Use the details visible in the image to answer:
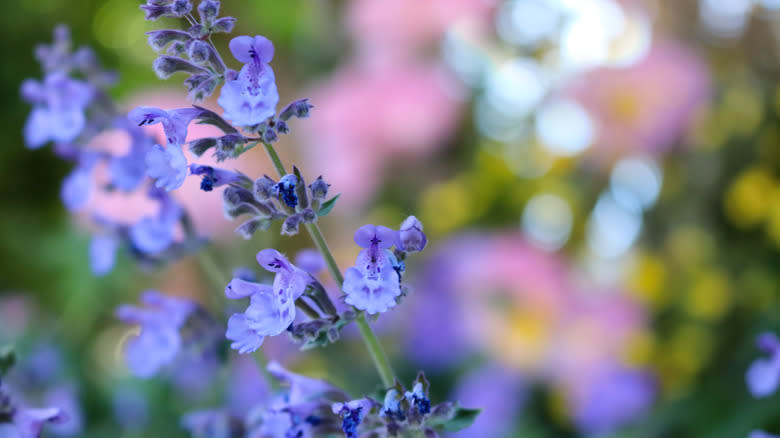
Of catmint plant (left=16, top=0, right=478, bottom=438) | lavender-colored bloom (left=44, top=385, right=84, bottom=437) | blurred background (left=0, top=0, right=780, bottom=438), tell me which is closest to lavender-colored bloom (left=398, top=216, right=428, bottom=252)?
catmint plant (left=16, top=0, right=478, bottom=438)

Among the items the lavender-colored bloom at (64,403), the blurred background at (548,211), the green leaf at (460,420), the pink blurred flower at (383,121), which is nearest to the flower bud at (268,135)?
the green leaf at (460,420)

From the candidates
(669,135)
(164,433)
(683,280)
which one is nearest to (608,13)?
(669,135)

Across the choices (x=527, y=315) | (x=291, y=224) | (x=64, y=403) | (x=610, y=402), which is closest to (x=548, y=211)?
(x=527, y=315)

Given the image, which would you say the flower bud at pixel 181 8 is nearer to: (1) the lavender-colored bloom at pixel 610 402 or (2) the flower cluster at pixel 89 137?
(2) the flower cluster at pixel 89 137

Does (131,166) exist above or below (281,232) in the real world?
above

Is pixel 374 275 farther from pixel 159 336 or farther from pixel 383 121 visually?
pixel 383 121

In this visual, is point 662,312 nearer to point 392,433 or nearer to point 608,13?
point 608,13
